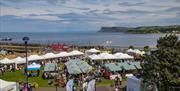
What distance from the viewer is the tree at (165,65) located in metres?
20.2

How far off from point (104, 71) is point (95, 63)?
8.54 meters

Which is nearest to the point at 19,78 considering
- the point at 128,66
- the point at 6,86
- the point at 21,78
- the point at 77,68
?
the point at 21,78

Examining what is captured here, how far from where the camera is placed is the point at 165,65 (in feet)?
67.5

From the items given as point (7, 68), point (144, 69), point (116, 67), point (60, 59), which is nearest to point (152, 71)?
point (144, 69)

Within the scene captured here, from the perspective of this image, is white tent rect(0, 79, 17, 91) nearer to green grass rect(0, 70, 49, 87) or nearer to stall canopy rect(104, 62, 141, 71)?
green grass rect(0, 70, 49, 87)

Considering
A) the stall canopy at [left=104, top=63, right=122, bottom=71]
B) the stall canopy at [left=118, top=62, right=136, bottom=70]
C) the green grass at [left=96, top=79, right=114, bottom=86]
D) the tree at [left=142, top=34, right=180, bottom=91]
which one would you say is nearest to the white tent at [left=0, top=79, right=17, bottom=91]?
the tree at [left=142, top=34, right=180, bottom=91]

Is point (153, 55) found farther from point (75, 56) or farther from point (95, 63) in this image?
point (75, 56)

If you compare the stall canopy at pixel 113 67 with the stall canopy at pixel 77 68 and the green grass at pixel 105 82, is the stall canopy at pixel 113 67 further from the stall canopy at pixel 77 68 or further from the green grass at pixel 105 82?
the green grass at pixel 105 82

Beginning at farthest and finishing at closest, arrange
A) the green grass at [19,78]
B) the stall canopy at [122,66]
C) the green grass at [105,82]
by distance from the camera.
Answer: the stall canopy at [122,66]
the green grass at [19,78]
the green grass at [105,82]

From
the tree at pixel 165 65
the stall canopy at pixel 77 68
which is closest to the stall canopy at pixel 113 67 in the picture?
the stall canopy at pixel 77 68

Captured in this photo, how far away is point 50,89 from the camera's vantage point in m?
29.8

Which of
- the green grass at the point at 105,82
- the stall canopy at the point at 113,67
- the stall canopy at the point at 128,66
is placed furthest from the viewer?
the stall canopy at the point at 128,66

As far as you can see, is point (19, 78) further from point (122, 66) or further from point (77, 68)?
point (122, 66)

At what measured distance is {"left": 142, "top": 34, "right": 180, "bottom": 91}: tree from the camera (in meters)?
20.2
